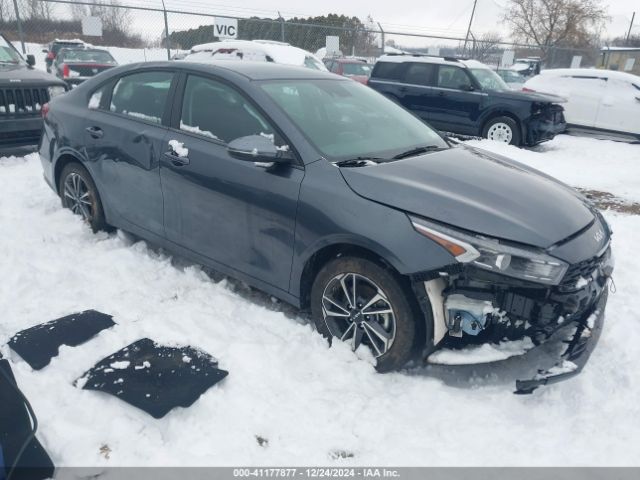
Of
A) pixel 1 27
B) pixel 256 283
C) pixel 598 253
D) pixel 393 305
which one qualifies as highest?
pixel 1 27

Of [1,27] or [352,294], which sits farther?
[1,27]

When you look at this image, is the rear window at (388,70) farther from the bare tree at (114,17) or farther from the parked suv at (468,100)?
the bare tree at (114,17)

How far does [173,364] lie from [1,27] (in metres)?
17.6

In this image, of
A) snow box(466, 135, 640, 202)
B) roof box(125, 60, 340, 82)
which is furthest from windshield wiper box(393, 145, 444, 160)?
snow box(466, 135, 640, 202)

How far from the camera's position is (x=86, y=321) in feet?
10.7

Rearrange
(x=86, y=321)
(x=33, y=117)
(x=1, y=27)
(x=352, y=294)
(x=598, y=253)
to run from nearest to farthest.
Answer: (x=598, y=253) < (x=352, y=294) < (x=86, y=321) < (x=33, y=117) < (x=1, y=27)

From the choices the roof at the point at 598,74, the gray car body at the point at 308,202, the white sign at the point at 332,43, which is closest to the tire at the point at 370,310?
the gray car body at the point at 308,202

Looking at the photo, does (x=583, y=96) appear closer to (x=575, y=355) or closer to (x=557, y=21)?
(x=575, y=355)

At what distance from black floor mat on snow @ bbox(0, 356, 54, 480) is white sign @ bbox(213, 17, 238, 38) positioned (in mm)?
14617

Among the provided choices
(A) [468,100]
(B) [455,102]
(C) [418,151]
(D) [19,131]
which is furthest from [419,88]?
(C) [418,151]

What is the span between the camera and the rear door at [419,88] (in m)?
10.6

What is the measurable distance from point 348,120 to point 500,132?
24.4 ft

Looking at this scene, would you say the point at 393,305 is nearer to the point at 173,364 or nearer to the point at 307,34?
the point at 173,364

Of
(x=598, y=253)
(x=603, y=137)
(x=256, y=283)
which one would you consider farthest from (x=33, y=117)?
(x=603, y=137)
